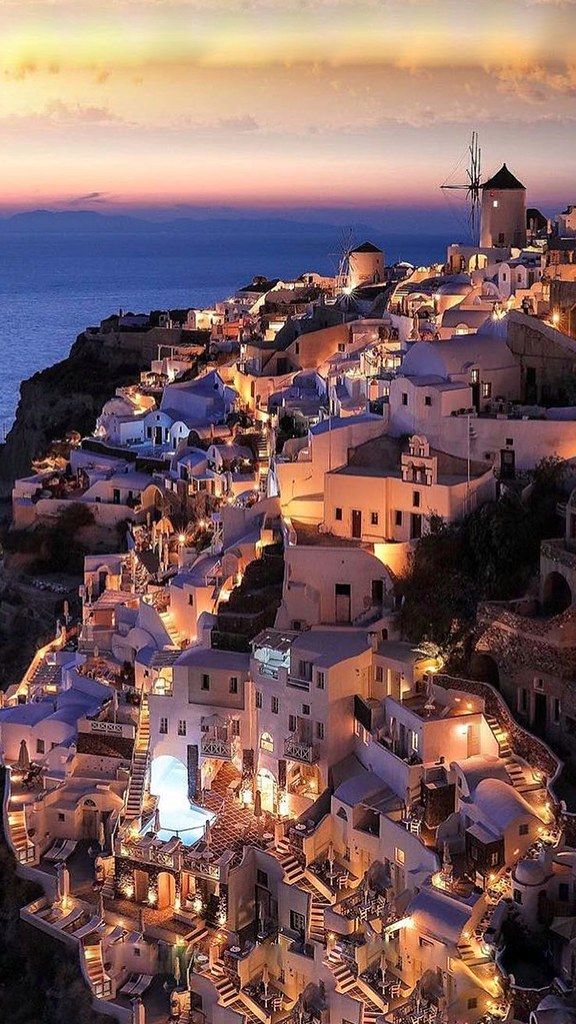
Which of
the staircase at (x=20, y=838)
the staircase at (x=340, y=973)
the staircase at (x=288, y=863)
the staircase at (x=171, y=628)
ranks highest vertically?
the staircase at (x=171, y=628)

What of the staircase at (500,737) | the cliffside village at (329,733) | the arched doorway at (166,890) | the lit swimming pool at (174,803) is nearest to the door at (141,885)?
the cliffside village at (329,733)

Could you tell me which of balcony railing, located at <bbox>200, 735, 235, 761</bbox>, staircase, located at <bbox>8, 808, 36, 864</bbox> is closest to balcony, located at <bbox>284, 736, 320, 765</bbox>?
balcony railing, located at <bbox>200, 735, 235, 761</bbox>

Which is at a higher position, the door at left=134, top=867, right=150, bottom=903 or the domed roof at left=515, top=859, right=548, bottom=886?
the domed roof at left=515, top=859, right=548, bottom=886

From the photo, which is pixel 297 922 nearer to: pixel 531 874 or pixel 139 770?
pixel 531 874

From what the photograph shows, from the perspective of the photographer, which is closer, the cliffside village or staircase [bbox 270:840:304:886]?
the cliffside village

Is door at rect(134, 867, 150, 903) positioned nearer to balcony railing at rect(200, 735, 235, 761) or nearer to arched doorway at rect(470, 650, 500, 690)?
balcony railing at rect(200, 735, 235, 761)

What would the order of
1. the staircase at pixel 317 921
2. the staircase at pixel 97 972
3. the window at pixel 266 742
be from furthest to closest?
the window at pixel 266 742 < the staircase at pixel 97 972 < the staircase at pixel 317 921

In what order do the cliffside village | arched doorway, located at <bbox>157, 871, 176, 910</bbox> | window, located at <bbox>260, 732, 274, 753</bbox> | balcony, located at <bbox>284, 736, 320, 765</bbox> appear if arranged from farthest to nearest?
window, located at <bbox>260, 732, 274, 753</bbox>, arched doorway, located at <bbox>157, 871, 176, 910</bbox>, balcony, located at <bbox>284, 736, 320, 765</bbox>, the cliffside village

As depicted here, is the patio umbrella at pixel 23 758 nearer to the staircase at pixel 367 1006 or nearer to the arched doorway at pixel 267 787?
the arched doorway at pixel 267 787
